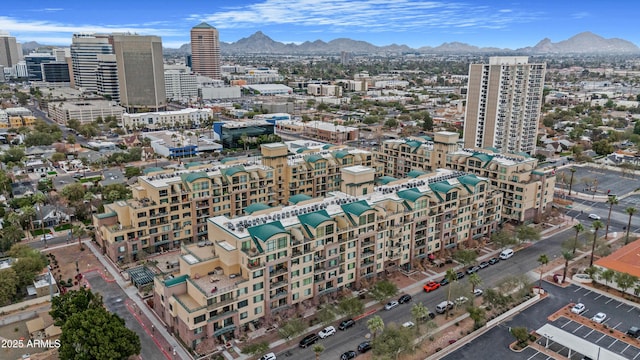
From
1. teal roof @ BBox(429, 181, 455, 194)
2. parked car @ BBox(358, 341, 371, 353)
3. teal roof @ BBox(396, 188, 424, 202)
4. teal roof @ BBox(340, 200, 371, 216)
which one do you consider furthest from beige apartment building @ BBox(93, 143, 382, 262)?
parked car @ BBox(358, 341, 371, 353)

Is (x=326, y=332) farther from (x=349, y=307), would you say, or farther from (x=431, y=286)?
(x=431, y=286)

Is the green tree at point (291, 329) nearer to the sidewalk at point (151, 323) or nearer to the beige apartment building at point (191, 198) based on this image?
the sidewalk at point (151, 323)

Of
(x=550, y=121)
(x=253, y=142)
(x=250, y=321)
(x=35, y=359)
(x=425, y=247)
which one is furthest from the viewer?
(x=550, y=121)

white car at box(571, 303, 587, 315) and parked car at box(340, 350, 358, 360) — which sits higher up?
white car at box(571, 303, 587, 315)

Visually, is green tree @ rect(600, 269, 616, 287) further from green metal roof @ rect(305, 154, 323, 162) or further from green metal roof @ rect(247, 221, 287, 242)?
green metal roof @ rect(305, 154, 323, 162)

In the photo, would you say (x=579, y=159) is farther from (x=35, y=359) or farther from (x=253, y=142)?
(x=35, y=359)

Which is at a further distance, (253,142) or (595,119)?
(595,119)

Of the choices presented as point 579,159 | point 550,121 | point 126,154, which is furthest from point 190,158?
point 550,121

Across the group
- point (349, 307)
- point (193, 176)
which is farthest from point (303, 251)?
point (193, 176)
